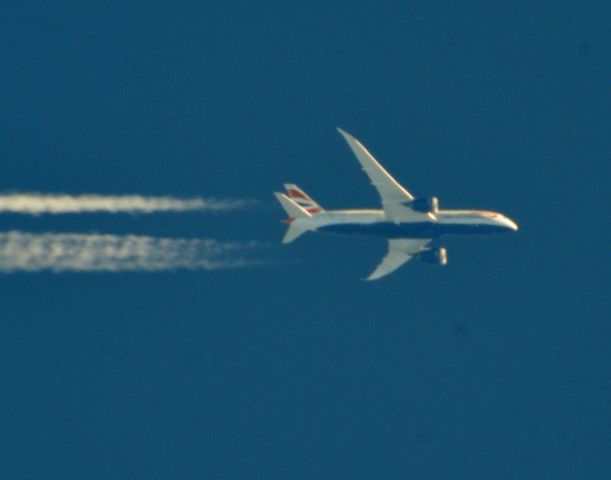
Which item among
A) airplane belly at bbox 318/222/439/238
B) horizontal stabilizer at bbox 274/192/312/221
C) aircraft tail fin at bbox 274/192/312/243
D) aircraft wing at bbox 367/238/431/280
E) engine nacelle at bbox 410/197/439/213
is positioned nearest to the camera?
engine nacelle at bbox 410/197/439/213

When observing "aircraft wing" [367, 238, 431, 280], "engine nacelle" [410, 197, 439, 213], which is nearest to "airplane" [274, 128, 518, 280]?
"engine nacelle" [410, 197, 439, 213]

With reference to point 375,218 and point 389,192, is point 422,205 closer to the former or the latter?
point 389,192

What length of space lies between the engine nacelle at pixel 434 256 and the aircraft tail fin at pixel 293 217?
9994 mm

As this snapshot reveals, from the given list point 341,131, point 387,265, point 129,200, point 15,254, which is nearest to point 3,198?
point 15,254

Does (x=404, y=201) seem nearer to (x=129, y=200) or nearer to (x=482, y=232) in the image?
(x=482, y=232)

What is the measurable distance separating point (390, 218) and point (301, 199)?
8257mm

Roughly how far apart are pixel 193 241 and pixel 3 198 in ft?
51.1

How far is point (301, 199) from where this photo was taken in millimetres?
107250

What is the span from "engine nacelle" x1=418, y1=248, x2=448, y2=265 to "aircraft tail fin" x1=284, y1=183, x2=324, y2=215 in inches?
330

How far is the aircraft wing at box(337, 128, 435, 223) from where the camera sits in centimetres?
10081

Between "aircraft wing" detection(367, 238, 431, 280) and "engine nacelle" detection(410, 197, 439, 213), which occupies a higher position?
"engine nacelle" detection(410, 197, 439, 213)

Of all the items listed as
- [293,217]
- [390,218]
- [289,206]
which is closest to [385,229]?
[390,218]

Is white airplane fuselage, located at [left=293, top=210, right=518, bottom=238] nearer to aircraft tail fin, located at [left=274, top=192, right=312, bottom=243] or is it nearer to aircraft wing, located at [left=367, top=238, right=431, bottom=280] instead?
aircraft tail fin, located at [left=274, top=192, right=312, bottom=243]

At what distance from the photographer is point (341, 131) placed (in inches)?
3895
